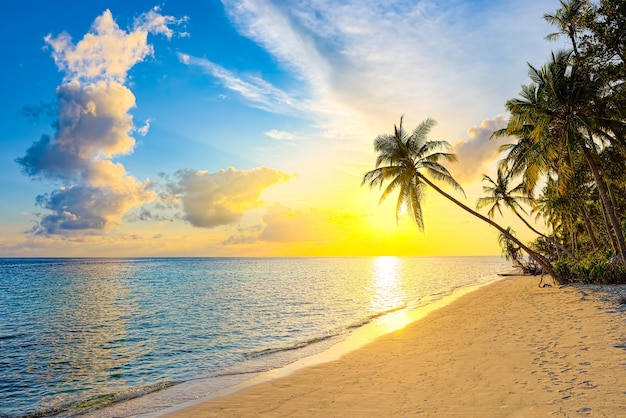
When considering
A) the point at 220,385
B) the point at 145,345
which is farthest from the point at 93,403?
the point at 145,345

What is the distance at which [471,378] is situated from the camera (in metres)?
8.40

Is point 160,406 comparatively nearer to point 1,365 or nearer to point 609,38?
point 1,365

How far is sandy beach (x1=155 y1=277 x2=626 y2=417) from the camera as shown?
6.67 m

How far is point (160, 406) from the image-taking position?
30.3ft

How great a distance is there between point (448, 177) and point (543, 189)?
72.9ft

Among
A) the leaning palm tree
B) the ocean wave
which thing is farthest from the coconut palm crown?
the ocean wave

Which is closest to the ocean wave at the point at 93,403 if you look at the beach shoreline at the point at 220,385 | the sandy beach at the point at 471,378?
the beach shoreline at the point at 220,385

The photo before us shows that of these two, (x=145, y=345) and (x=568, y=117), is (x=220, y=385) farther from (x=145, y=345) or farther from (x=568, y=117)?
(x=568, y=117)

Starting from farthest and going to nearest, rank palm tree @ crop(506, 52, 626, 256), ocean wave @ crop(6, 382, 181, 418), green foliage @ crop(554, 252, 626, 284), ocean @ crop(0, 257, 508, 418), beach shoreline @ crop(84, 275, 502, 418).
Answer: green foliage @ crop(554, 252, 626, 284) → palm tree @ crop(506, 52, 626, 256) → ocean @ crop(0, 257, 508, 418) → ocean wave @ crop(6, 382, 181, 418) → beach shoreline @ crop(84, 275, 502, 418)

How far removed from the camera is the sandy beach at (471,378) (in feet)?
21.9

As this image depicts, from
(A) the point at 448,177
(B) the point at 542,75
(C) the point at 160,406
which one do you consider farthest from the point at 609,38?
(C) the point at 160,406

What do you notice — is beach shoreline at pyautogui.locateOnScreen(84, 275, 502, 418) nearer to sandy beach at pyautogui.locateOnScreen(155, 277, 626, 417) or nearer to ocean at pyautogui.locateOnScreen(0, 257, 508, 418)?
ocean at pyautogui.locateOnScreen(0, 257, 508, 418)

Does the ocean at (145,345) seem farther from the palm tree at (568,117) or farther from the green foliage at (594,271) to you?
the palm tree at (568,117)

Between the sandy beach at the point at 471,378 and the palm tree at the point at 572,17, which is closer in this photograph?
the sandy beach at the point at 471,378
